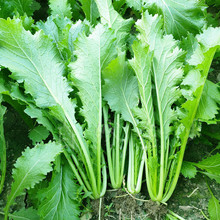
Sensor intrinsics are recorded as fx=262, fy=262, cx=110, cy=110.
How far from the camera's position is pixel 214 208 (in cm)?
95

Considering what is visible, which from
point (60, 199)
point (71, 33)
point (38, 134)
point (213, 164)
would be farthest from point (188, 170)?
point (71, 33)

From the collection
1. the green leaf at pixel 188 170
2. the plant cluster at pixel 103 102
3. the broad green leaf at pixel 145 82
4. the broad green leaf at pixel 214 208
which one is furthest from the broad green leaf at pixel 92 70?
the broad green leaf at pixel 214 208

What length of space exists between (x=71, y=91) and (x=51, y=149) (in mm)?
246

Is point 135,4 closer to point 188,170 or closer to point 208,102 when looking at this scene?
point 208,102

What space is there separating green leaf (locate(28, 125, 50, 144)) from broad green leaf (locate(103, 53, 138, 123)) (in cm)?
27

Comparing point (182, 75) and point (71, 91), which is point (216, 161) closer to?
point (182, 75)

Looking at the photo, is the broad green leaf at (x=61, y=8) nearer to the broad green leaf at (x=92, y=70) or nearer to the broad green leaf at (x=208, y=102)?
the broad green leaf at (x=92, y=70)

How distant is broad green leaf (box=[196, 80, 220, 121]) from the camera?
0.89 m

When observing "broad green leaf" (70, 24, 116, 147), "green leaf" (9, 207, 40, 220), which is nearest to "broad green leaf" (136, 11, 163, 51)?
"broad green leaf" (70, 24, 116, 147)

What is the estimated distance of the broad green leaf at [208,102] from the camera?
89 cm

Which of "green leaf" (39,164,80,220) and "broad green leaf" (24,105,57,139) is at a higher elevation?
"broad green leaf" (24,105,57,139)

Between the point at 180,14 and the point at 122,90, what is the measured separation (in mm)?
409

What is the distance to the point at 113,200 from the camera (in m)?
0.99

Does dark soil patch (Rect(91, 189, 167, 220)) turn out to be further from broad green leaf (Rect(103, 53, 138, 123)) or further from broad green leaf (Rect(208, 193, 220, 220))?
broad green leaf (Rect(103, 53, 138, 123))
